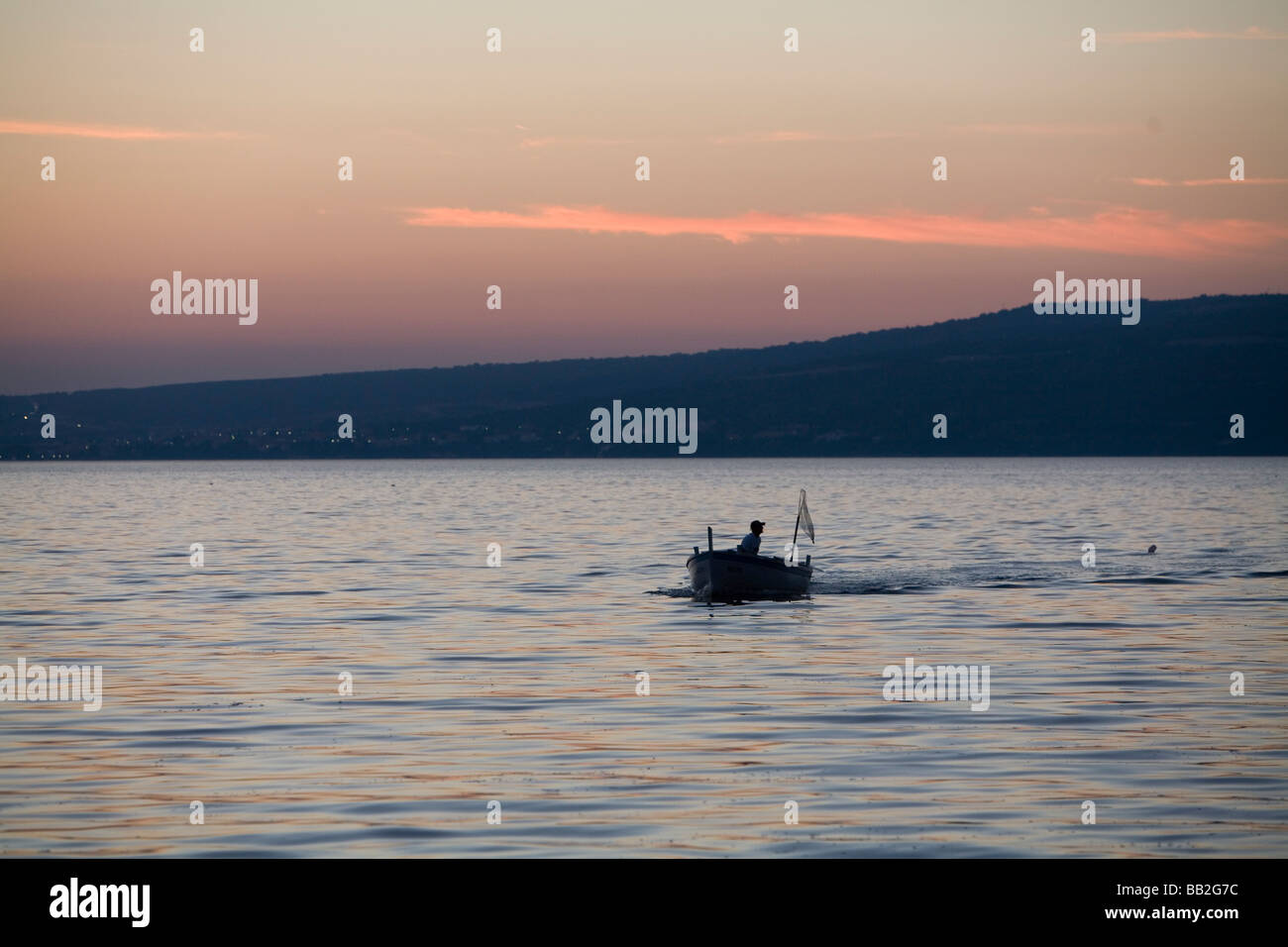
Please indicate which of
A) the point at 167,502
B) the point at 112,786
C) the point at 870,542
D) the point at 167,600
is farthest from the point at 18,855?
the point at 167,502

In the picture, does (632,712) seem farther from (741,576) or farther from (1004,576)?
(1004,576)

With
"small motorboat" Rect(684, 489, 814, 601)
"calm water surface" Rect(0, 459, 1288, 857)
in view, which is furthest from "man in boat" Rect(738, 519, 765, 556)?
"calm water surface" Rect(0, 459, 1288, 857)

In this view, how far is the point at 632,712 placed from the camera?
76.2ft

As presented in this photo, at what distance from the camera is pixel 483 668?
2814cm

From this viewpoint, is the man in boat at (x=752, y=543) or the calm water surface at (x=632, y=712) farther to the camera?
the man in boat at (x=752, y=543)

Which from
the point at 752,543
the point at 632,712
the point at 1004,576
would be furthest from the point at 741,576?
the point at 632,712

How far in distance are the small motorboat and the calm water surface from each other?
47 cm

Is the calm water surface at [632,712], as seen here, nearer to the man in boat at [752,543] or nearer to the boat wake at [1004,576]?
the boat wake at [1004,576]

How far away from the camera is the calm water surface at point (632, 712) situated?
1578 cm

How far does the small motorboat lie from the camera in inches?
1609

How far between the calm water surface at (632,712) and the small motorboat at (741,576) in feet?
1.54

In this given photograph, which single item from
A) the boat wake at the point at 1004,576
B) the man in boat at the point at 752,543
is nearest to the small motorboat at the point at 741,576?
the man in boat at the point at 752,543

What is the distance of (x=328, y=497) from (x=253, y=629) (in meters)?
113
